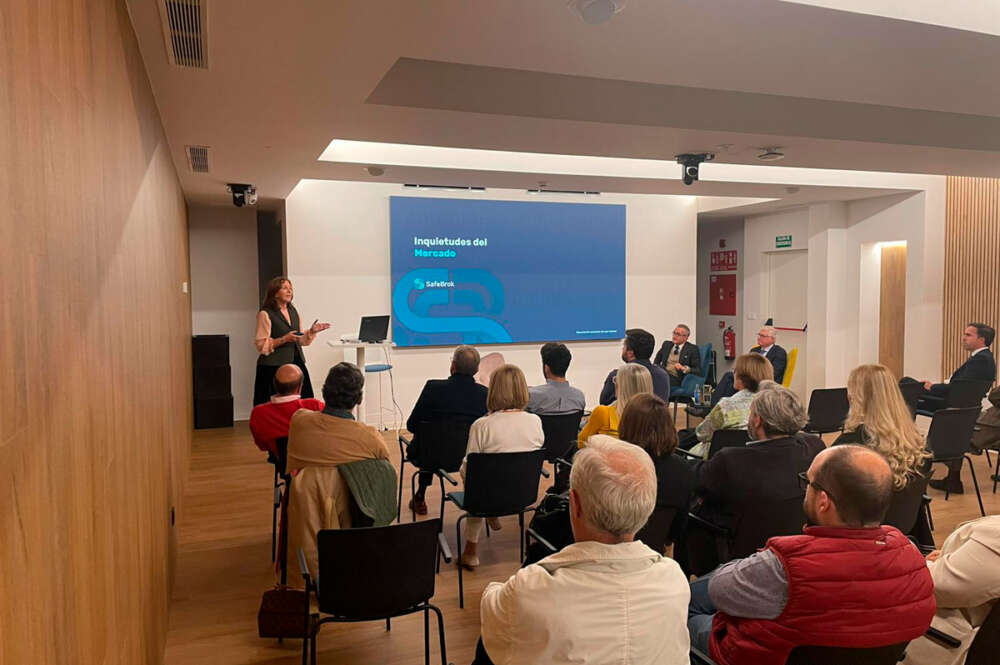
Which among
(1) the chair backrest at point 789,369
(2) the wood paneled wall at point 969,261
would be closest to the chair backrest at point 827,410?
(1) the chair backrest at point 789,369

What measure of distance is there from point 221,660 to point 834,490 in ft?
9.48

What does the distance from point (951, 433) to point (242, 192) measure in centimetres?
675

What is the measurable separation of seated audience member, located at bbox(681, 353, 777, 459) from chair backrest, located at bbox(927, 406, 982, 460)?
5.59 feet

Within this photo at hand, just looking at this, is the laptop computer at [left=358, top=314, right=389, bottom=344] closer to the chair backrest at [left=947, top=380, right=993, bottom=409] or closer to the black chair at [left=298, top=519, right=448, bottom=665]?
the black chair at [left=298, top=519, right=448, bottom=665]

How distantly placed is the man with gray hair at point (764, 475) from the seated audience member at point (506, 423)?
44.7 inches

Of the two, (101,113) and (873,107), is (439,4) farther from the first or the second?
(873,107)

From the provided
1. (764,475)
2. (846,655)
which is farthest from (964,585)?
(764,475)

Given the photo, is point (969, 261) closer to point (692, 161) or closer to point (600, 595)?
point (692, 161)

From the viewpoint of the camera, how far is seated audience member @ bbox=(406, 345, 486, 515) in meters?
4.62

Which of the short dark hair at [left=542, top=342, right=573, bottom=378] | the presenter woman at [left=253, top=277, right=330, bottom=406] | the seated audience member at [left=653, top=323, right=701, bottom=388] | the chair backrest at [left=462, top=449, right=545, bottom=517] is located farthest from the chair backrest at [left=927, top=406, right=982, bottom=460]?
the presenter woman at [left=253, top=277, right=330, bottom=406]

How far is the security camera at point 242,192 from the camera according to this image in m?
7.11

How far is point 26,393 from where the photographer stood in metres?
1.04

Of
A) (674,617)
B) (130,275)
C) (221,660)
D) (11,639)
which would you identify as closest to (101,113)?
(130,275)

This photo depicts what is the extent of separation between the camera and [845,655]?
1962 millimetres
